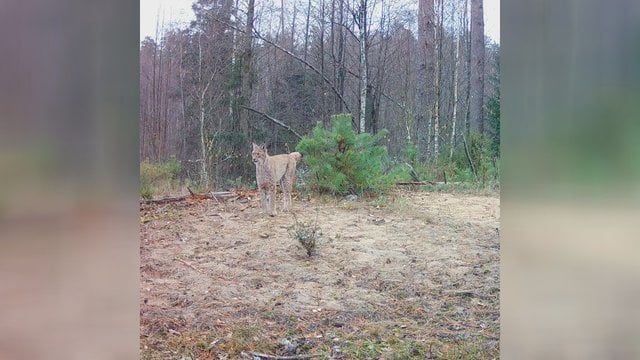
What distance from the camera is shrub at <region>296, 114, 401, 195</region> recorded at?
235cm

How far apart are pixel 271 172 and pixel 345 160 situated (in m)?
0.37

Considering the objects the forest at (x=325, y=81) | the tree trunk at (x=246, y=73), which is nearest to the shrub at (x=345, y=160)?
the forest at (x=325, y=81)

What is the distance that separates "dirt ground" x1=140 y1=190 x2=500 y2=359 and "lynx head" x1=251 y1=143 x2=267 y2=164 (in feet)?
0.59

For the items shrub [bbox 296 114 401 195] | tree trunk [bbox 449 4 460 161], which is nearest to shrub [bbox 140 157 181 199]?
shrub [bbox 296 114 401 195]

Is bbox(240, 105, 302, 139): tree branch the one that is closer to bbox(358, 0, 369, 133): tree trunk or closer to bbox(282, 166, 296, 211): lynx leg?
bbox(282, 166, 296, 211): lynx leg

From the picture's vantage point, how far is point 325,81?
7.73 feet

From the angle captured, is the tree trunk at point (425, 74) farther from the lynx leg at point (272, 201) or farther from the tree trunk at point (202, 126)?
the tree trunk at point (202, 126)
